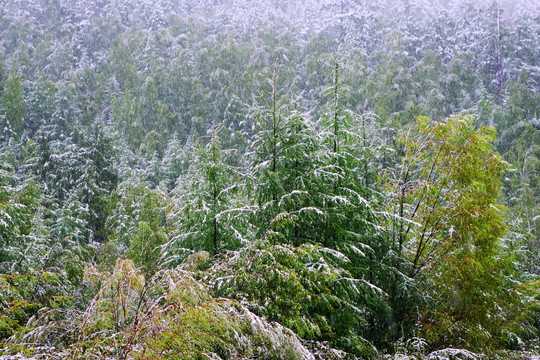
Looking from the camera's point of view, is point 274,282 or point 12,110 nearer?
point 274,282

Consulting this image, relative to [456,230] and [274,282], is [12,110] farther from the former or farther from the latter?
[274,282]

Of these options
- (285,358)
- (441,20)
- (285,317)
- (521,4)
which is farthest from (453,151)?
(521,4)

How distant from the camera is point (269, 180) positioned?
6223 mm

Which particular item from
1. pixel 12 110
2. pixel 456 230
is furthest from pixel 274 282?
pixel 12 110

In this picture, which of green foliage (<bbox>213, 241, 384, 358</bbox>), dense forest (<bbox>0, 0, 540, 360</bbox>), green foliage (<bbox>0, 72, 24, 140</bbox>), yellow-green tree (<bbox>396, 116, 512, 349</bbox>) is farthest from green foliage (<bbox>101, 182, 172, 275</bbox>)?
green foliage (<bbox>0, 72, 24, 140</bbox>)

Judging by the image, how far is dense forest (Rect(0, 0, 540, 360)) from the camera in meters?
4.14

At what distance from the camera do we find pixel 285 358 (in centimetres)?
315

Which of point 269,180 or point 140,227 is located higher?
point 269,180

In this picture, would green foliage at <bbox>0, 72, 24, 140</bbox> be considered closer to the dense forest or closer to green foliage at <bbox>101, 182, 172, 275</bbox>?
the dense forest

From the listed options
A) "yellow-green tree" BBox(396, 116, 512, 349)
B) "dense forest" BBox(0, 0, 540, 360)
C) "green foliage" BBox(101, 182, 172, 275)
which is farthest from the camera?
"green foliage" BBox(101, 182, 172, 275)

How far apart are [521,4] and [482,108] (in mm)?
30299

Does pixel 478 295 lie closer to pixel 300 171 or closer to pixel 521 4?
pixel 300 171

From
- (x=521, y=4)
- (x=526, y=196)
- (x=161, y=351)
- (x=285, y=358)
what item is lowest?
(x=526, y=196)

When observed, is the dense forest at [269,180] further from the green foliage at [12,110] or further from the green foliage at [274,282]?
the green foliage at [12,110]
